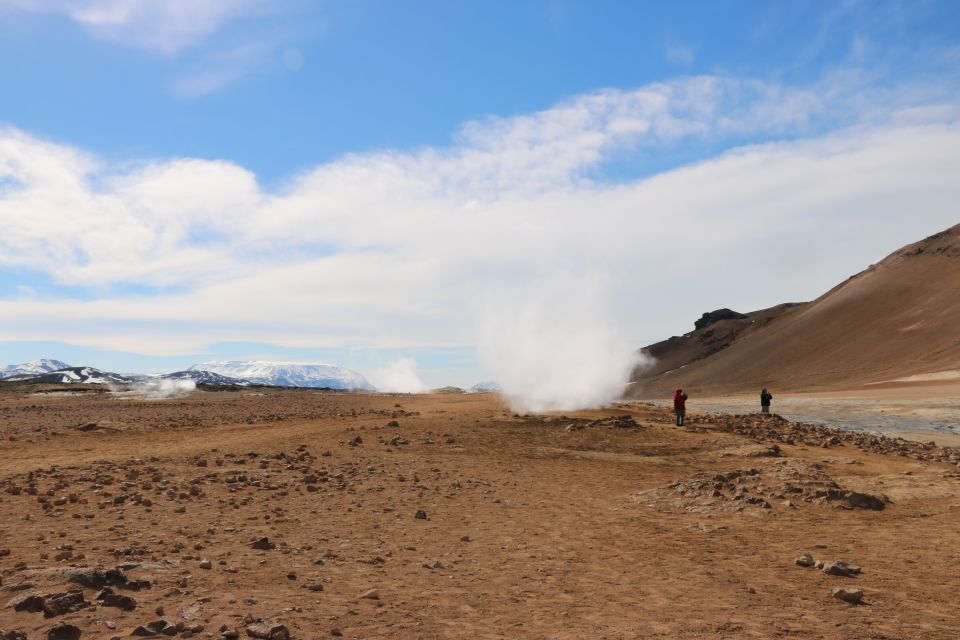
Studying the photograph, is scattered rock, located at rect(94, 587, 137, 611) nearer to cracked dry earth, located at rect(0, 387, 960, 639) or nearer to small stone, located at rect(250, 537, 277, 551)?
cracked dry earth, located at rect(0, 387, 960, 639)

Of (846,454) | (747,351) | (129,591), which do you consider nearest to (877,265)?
(747,351)

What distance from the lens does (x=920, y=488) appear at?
1678 centimetres

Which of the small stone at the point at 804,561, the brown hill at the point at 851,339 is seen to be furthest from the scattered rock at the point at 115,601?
the brown hill at the point at 851,339

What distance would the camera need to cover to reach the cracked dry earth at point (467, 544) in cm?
732

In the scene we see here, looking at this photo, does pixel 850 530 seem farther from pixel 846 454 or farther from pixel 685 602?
pixel 846 454

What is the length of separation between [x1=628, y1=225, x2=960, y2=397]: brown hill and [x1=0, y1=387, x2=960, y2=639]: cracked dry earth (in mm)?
82423

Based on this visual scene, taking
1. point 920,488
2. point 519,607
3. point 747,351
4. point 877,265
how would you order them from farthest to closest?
point 877,265 < point 747,351 < point 920,488 < point 519,607

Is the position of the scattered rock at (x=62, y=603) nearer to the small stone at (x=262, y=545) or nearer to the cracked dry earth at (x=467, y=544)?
the cracked dry earth at (x=467, y=544)

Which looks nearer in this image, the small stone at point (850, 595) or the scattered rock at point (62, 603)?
the scattered rock at point (62, 603)

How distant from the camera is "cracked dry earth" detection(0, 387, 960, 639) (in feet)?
24.0

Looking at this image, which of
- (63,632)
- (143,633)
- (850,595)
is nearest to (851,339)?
(850,595)

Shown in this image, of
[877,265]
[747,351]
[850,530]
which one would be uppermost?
Result: [877,265]

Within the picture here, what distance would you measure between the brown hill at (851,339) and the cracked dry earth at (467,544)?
82423mm

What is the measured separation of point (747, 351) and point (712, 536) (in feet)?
434
